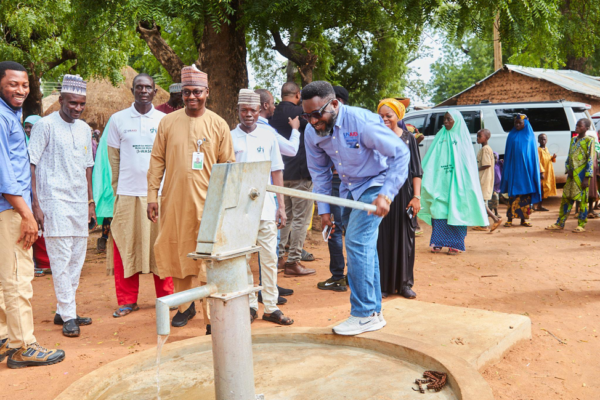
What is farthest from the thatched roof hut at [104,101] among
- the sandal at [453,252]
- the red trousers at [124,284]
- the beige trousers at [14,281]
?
the beige trousers at [14,281]

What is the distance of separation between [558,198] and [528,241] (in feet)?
21.6

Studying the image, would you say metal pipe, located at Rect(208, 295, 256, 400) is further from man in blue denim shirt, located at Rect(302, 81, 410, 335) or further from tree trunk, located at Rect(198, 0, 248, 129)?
tree trunk, located at Rect(198, 0, 248, 129)

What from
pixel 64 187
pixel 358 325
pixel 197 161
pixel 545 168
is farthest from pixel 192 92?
pixel 545 168

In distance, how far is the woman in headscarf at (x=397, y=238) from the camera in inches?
203

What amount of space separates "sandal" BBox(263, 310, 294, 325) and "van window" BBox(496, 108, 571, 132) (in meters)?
10.7

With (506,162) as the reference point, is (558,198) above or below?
below

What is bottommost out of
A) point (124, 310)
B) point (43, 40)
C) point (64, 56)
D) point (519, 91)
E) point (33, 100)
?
point (124, 310)

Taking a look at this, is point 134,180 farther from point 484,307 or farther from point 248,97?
point 484,307

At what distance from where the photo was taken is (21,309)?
3.48 metres

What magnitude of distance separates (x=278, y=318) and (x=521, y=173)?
703cm

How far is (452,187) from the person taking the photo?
7184 millimetres

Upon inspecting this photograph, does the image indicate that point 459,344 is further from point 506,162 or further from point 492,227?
point 506,162

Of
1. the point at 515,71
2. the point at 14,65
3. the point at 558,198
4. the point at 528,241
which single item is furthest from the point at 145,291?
the point at 515,71

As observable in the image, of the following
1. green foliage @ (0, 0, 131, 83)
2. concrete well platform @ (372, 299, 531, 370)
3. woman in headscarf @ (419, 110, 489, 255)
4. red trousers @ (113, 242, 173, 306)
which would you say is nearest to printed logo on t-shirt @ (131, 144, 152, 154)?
red trousers @ (113, 242, 173, 306)
